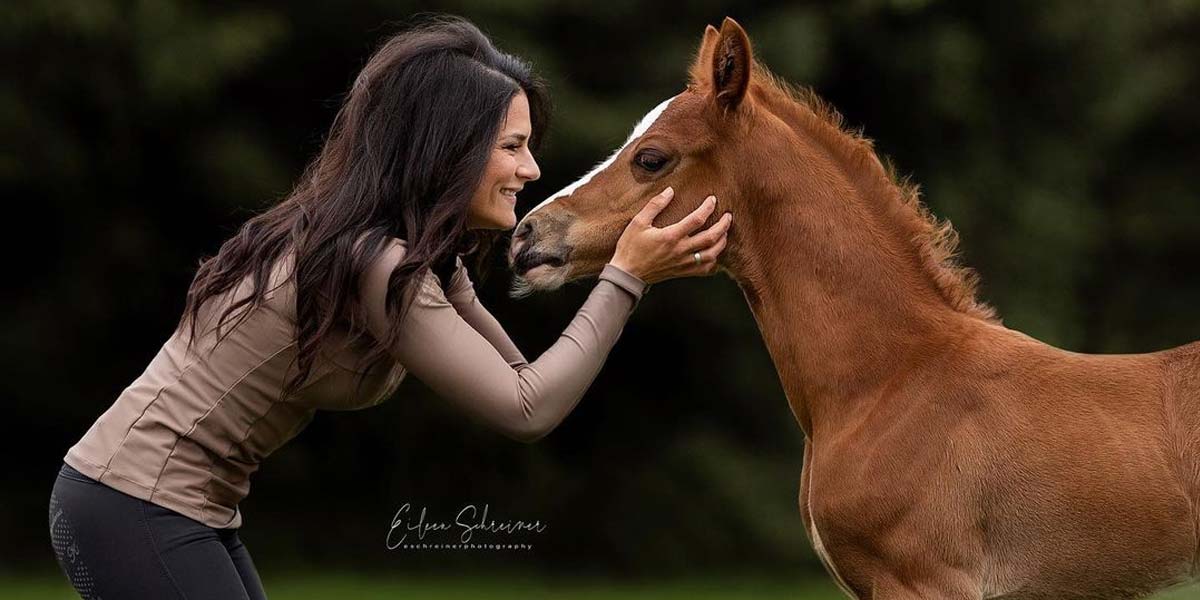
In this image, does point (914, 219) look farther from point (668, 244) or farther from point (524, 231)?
point (524, 231)

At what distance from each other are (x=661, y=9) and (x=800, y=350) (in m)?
5.64

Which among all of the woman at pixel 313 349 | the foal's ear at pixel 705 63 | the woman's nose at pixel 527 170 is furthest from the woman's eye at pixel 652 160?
A: the woman at pixel 313 349

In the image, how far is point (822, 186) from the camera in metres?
3.31

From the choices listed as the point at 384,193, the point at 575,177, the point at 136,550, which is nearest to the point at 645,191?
the point at 384,193

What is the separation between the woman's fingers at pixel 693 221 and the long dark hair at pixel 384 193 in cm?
44

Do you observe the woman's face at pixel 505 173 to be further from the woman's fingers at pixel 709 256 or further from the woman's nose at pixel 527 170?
the woman's fingers at pixel 709 256

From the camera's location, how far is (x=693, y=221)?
314 centimetres

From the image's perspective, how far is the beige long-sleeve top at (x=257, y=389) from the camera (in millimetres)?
2660

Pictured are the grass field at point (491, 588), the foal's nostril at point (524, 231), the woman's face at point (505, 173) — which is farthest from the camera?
the grass field at point (491, 588)

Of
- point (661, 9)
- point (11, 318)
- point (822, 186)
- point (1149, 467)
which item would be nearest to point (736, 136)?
point (822, 186)

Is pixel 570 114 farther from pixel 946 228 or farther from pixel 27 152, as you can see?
pixel 946 228

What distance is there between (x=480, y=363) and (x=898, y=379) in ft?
3.36

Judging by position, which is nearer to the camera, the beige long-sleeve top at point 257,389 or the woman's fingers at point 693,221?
the beige long-sleeve top at point 257,389

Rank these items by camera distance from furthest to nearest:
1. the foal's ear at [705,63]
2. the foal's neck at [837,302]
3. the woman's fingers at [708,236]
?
the foal's ear at [705,63]
the foal's neck at [837,302]
the woman's fingers at [708,236]
